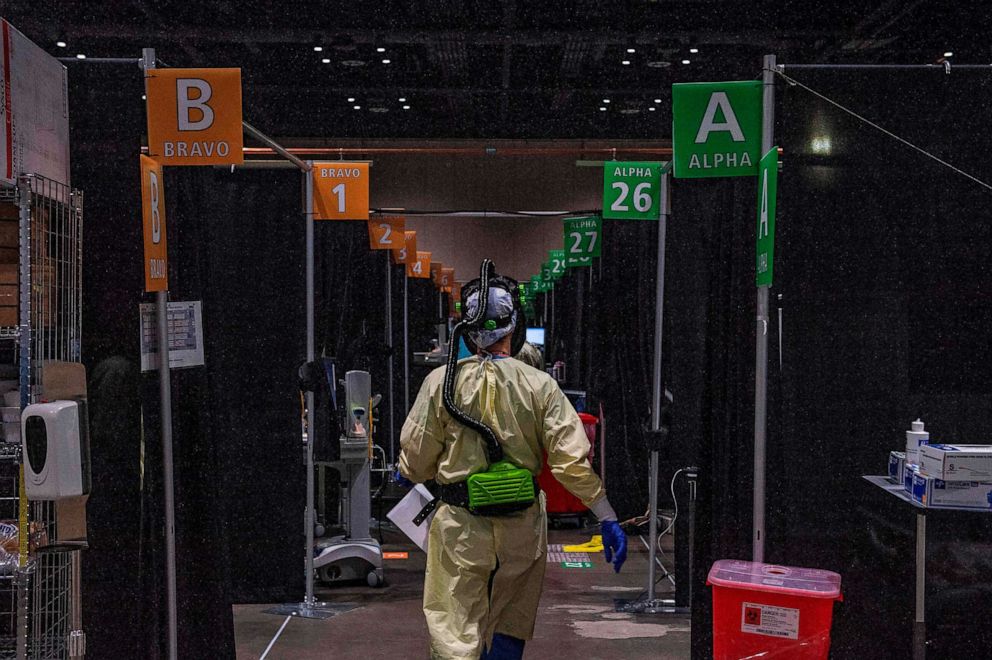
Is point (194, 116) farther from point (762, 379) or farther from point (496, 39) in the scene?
point (496, 39)

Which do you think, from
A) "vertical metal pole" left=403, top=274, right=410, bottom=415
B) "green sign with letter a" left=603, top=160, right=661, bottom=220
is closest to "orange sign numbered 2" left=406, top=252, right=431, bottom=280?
"vertical metal pole" left=403, top=274, right=410, bottom=415

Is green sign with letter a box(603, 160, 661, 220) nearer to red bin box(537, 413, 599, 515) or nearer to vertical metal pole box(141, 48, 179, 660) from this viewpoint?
red bin box(537, 413, 599, 515)

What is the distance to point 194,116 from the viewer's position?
3.59m

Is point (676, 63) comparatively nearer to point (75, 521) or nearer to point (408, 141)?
point (408, 141)

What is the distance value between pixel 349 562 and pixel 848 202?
398cm

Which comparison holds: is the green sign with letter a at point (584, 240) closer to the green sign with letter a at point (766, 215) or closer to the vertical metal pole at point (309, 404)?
the vertical metal pole at point (309, 404)

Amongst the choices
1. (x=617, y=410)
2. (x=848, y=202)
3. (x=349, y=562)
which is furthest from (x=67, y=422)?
(x=617, y=410)

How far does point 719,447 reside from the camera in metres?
3.69

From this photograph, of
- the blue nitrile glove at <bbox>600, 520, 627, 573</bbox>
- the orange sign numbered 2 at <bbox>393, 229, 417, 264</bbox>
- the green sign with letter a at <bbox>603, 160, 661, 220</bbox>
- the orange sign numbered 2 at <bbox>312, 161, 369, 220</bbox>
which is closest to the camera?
the blue nitrile glove at <bbox>600, 520, 627, 573</bbox>

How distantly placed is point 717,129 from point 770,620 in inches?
66.6

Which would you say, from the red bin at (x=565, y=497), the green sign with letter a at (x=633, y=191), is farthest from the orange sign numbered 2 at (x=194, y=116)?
the red bin at (x=565, y=497)

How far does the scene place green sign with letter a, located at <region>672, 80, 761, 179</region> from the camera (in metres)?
3.50

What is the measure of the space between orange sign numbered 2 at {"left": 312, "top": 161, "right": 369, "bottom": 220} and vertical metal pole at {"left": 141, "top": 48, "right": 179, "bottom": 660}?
7.94 ft

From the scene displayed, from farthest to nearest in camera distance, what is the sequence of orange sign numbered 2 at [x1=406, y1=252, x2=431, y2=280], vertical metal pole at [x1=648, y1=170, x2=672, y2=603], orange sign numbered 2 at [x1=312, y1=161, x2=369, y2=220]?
orange sign numbered 2 at [x1=406, y1=252, x2=431, y2=280], orange sign numbered 2 at [x1=312, y1=161, x2=369, y2=220], vertical metal pole at [x1=648, y1=170, x2=672, y2=603]
